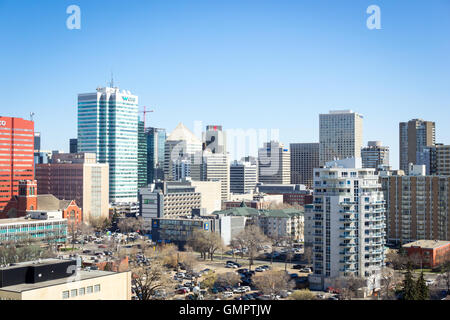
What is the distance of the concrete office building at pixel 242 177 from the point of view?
149 feet

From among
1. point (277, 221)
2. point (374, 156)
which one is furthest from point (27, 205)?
point (374, 156)

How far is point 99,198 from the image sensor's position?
94.4 feet

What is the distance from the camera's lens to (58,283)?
6.41 m

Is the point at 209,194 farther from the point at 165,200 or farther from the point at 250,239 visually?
the point at 250,239

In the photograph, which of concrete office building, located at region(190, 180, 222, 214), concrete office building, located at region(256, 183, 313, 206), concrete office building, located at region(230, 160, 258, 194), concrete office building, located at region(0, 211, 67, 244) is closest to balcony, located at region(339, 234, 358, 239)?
concrete office building, located at region(0, 211, 67, 244)

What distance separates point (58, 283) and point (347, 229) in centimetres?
868

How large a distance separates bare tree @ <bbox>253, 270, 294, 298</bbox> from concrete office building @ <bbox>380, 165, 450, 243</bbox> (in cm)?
841

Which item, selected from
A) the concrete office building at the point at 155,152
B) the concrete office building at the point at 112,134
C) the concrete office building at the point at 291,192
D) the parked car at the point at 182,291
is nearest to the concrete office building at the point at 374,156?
the concrete office building at the point at 291,192

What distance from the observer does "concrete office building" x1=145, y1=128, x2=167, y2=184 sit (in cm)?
4776

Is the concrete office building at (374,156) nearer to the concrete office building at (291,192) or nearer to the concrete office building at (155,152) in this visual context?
the concrete office building at (291,192)

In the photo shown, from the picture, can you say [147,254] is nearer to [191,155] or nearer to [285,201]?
[285,201]

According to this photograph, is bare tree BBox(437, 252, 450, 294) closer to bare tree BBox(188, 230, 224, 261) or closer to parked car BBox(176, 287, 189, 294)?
parked car BBox(176, 287, 189, 294)

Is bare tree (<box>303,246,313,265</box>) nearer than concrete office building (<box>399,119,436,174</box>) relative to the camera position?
Yes

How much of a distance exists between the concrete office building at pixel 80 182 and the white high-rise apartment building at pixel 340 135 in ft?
75.2
